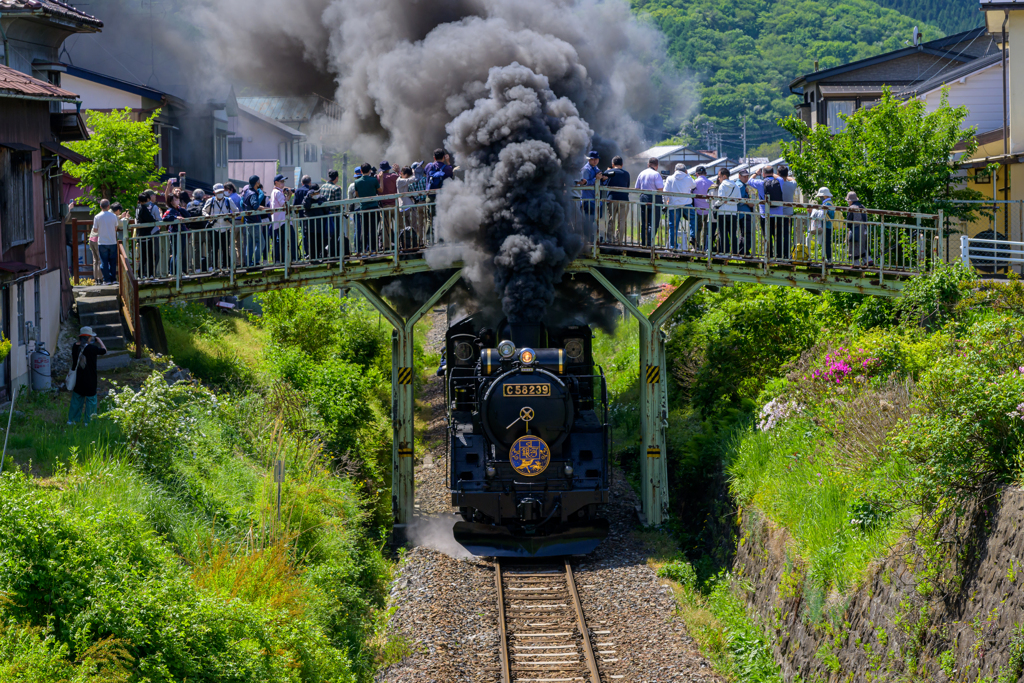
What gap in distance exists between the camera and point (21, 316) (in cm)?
1627

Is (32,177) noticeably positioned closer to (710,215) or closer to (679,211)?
→ (679,211)

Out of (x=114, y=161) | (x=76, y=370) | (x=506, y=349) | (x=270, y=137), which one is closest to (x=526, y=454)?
(x=506, y=349)

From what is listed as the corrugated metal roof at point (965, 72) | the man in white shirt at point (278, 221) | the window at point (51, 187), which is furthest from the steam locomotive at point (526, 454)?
the corrugated metal roof at point (965, 72)

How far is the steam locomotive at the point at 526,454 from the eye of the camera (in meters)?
14.4

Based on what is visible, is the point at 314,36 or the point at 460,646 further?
the point at 314,36

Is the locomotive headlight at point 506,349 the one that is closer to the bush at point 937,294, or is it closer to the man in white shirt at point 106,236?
the bush at point 937,294

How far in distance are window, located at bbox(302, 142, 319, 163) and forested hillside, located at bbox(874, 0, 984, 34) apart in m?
46.1

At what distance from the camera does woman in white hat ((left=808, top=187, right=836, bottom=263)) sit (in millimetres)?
15591

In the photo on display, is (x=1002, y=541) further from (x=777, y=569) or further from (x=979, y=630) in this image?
(x=777, y=569)

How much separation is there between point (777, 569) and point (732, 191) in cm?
678

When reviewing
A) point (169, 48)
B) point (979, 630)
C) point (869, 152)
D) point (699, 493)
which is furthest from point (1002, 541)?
point (169, 48)

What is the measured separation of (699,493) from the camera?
58.7ft

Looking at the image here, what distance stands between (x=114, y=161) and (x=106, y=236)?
531 centimetres

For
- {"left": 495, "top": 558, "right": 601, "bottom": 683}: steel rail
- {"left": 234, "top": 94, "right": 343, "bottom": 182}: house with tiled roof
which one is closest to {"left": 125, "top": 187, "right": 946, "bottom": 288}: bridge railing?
{"left": 495, "top": 558, "right": 601, "bottom": 683}: steel rail
